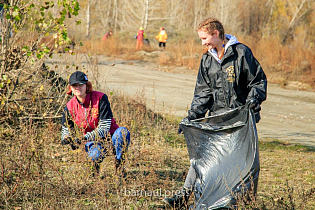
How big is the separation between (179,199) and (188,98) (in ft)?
25.9

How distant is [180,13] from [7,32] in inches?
1398

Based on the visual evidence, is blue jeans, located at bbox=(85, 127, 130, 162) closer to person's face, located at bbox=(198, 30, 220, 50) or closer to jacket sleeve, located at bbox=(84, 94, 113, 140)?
jacket sleeve, located at bbox=(84, 94, 113, 140)

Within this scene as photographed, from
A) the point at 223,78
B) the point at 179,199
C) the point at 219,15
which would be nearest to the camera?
the point at 223,78

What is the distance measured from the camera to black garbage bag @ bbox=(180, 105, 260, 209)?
10.2 feet

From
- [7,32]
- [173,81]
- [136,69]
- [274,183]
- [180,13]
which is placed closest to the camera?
[274,183]

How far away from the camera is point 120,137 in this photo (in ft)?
12.8

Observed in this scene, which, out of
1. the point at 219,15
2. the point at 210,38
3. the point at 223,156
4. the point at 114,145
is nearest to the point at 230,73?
the point at 210,38

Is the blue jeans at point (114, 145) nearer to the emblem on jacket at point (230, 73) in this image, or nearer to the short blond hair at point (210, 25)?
the emblem on jacket at point (230, 73)

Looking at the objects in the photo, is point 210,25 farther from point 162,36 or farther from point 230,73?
point 162,36

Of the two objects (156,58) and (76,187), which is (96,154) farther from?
(156,58)

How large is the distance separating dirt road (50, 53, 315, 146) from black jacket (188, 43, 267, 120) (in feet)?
7.93

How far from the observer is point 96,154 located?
3855 mm

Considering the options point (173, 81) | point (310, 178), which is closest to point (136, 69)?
point (173, 81)

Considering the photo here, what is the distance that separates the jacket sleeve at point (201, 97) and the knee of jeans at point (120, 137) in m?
0.68
